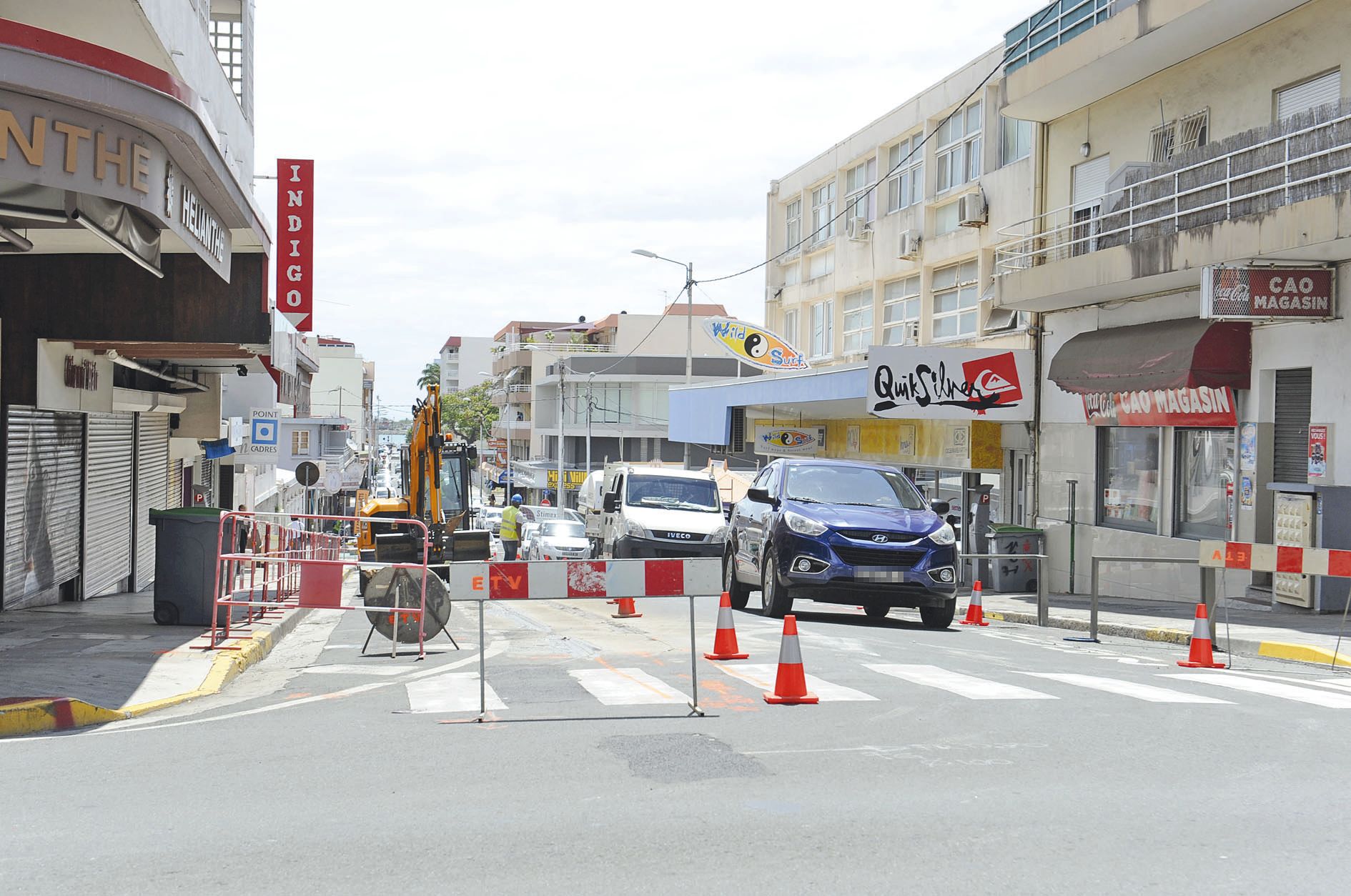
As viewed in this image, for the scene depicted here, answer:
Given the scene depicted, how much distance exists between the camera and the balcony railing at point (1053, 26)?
22.2 meters

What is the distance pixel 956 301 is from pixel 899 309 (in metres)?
3.22

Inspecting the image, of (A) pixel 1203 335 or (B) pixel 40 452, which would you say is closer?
(B) pixel 40 452

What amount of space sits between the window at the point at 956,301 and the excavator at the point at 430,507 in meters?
11.2

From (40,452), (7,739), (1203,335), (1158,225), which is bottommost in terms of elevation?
(7,739)

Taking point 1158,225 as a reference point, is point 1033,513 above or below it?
below

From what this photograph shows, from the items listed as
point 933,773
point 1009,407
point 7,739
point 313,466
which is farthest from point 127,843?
point 313,466

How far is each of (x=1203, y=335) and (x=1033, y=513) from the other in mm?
7479

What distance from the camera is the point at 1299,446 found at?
18.3 m

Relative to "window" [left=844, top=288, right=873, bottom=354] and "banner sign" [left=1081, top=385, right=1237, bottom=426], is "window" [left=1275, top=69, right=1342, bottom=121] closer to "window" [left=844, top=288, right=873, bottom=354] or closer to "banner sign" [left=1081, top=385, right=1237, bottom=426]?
"banner sign" [left=1081, top=385, right=1237, bottom=426]

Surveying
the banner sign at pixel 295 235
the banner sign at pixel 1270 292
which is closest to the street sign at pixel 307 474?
the banner sign at pixel 295 235

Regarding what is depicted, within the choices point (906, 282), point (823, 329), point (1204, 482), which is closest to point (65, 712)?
point (1204, 482)

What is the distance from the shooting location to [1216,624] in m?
15.6

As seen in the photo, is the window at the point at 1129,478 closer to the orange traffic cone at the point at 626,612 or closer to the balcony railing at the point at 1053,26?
the balcony railing at the point at 1053,26

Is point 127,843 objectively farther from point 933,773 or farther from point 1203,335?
point 1203,335
